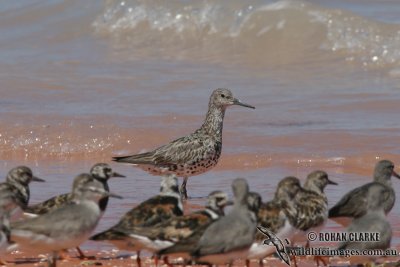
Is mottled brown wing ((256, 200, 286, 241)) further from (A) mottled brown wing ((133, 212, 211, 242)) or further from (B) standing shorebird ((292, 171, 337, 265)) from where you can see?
(A) mottled brown wing ((133, 212, 211, 242))

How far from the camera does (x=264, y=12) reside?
24.9 m

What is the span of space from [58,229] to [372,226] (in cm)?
225

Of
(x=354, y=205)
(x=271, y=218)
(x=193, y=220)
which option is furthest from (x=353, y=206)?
(x=193, y=220)

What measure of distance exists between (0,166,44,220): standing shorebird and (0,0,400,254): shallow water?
0.81 metres

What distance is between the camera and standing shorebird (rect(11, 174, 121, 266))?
8078mm

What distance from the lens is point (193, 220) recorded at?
8.33 m

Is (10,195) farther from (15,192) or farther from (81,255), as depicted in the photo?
(81,255)

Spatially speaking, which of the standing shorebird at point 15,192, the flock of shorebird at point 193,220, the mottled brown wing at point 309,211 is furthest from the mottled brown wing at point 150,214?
the mottled brown wing at point 309,211

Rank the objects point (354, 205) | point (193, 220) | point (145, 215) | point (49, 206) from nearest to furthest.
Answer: point (193, 220), point (145, 215), point (354, 205), point (49, 206)

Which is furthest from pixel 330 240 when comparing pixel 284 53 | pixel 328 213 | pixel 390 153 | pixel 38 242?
pixel 284 53

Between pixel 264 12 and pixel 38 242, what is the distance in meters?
17.3

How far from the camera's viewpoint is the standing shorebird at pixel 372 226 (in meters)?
8.26

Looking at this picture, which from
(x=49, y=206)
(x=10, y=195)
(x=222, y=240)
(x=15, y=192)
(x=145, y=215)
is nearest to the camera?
(x=222, y=240)

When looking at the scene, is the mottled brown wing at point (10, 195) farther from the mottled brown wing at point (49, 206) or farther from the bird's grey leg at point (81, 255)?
the bird's grey leg at point (81, 255)
